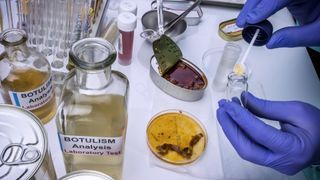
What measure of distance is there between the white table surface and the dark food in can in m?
0.03

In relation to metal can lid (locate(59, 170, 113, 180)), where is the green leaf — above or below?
below

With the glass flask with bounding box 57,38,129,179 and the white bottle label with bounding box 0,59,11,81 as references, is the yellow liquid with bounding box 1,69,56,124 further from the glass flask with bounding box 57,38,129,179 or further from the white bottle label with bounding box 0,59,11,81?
the glass flask with bounding box 57,38,129,179

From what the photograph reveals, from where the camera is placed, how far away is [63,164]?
23.6 inches

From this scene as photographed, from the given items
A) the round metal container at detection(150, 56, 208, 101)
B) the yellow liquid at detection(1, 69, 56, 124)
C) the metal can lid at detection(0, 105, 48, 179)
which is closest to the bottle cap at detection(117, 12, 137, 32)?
the round metal container at detection(150, 56, 208, 101)

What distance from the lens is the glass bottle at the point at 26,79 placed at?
1.77 ft

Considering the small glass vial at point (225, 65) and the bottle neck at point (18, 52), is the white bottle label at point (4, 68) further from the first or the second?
the small glass vial at point (225, 65)

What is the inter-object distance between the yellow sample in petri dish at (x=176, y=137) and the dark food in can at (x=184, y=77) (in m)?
0.08

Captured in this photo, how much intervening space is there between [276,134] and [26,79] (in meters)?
0.44

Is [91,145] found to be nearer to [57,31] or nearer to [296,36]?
[57,31]

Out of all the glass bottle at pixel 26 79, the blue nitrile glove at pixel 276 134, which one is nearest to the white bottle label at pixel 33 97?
the glass bottle at pixel 26 79

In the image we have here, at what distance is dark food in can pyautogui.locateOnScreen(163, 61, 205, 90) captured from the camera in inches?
29.5

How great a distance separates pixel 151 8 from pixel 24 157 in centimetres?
64

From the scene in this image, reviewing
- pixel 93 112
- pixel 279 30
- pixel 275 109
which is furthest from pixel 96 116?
pixel 279 30

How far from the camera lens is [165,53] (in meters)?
0.77
